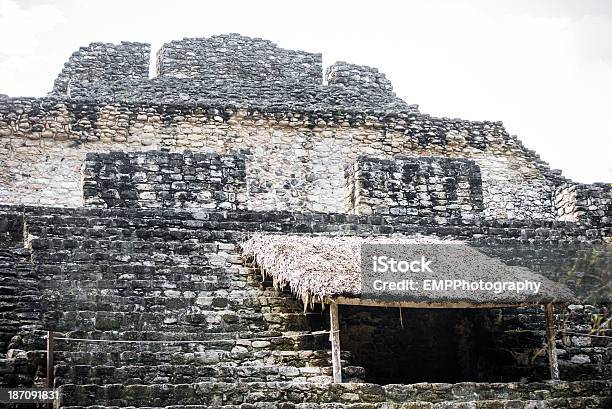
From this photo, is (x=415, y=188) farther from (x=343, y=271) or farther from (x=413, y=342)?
(x=343, y=271)

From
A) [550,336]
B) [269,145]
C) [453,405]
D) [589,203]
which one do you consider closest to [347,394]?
[453,405]

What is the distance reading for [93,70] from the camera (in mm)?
17906

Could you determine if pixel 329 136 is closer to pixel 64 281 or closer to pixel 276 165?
pixel 276 165

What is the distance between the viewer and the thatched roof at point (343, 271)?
9.08 m

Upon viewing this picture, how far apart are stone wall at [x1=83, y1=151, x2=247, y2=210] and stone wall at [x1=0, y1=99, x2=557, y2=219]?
112 inches

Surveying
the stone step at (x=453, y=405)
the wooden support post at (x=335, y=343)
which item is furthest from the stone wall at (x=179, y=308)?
the stone step at (x=453, y=405)

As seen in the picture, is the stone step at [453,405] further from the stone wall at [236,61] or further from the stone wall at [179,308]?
the stone wall at [236,61]

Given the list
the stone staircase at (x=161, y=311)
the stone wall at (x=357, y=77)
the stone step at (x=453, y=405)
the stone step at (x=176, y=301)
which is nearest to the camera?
the stone step at (x=453, y=405)

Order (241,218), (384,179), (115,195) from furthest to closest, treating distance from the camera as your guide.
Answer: (384,179) < (115,195) < (241,218)

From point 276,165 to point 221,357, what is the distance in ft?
23.8

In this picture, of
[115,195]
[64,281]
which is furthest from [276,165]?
[64,281]

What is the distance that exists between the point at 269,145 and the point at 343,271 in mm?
7215

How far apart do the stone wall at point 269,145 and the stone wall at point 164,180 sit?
2.85 meters

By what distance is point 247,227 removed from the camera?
1130cm
